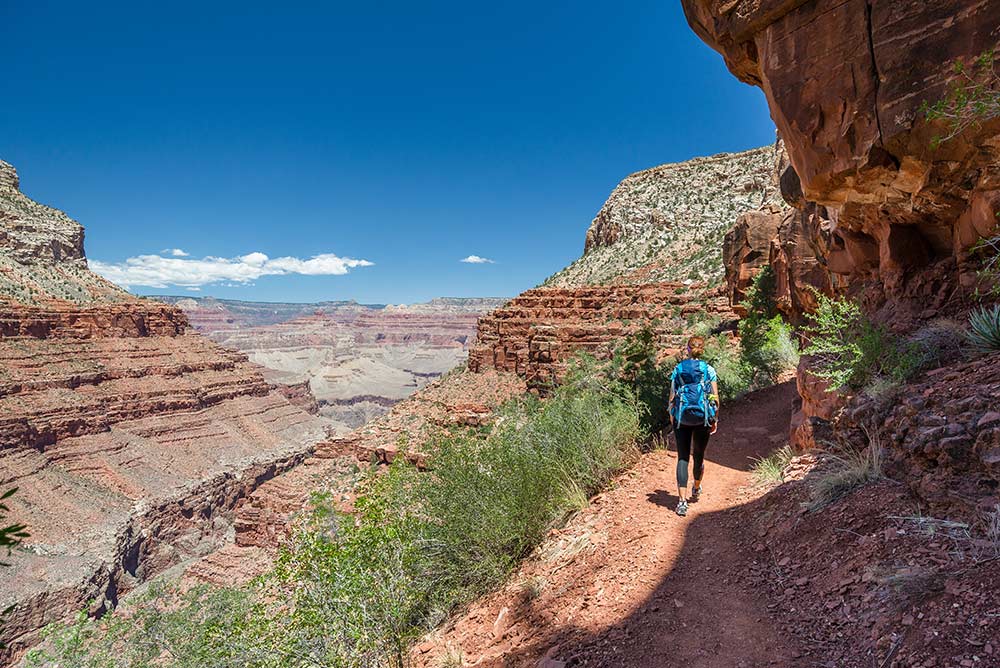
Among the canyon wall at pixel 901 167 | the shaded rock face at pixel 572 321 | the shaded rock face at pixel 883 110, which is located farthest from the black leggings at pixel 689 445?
the shaded rock face at pixel 572 321

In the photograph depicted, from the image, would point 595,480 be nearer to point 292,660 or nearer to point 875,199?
point 292,660

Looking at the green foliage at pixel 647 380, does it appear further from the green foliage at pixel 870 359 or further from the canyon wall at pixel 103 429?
the canyon wall at pixel 103 429

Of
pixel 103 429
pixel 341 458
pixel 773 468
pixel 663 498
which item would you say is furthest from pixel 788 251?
pixel 103 429

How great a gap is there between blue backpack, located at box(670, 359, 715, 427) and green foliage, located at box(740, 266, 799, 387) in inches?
261

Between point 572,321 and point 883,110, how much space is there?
966 inches

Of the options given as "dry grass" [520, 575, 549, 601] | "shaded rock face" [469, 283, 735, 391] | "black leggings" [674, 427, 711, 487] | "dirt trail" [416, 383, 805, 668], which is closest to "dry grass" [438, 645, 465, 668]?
"dirt trail" [416, 383, 805, 668]

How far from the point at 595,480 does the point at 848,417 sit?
10.3 ft

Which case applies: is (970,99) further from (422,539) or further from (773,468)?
(422,539)

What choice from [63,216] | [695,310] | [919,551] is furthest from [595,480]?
[63,216]

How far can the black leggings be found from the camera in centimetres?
563

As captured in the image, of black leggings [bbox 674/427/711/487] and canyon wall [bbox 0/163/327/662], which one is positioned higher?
black leggings [bbox 674/427/711/487]

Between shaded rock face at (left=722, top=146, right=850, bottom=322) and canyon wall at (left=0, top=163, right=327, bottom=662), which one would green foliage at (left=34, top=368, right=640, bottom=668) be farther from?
canyon wall at (left=0, top=163, right=327, bottom=662)

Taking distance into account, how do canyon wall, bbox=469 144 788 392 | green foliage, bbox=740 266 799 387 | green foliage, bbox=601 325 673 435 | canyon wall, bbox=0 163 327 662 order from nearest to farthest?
green foliage, bbox=601 325 673 435 < green foliage, bbox=740 266 799 387 < canyon wall, bbox=469 144 788 392 < canyon wall, bbox=0 163 327 662

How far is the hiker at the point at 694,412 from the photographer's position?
18.7ft
